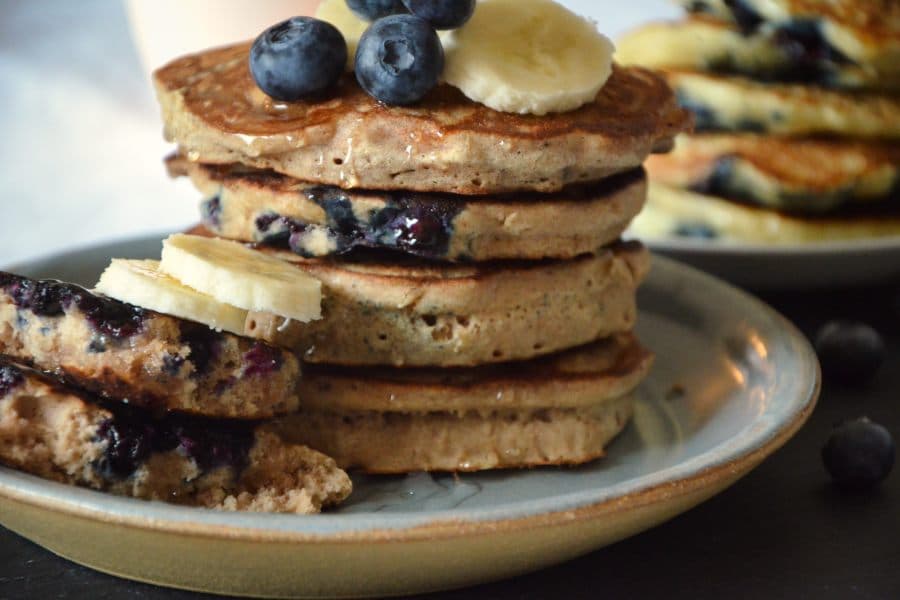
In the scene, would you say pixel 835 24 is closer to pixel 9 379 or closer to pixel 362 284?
pixel 362 284

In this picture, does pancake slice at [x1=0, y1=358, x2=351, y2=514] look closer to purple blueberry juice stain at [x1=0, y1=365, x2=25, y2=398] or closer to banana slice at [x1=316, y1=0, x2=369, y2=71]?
purple blueberry juice stain at [x1=0, y1=365, x2=25, y2=398]

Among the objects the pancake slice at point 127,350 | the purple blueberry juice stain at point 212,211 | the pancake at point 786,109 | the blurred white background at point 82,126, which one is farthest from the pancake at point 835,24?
the pancake slice at point 127,350

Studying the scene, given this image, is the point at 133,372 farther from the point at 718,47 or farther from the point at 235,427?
the point at 718,47

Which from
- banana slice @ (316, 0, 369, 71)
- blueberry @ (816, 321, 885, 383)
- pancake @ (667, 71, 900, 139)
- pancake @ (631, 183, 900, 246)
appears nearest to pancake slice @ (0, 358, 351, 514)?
banana slice @ (316, 0, 369, 71)

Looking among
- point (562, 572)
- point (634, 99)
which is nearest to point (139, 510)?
point (562, 572)

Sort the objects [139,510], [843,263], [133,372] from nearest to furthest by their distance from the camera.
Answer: [139,510]
[133,372]
[843,263]
